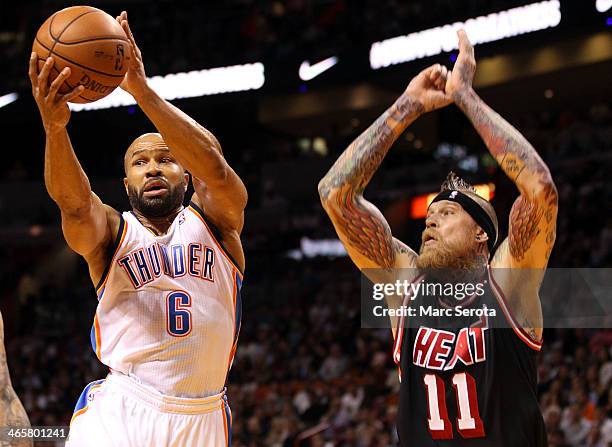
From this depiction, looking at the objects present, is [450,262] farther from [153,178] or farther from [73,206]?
[73,206]

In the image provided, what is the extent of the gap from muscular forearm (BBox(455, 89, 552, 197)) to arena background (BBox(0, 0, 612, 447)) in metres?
5.74

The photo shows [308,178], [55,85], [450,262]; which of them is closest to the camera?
[55,85]

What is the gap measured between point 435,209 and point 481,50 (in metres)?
10.6

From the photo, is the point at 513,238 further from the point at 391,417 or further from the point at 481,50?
the point at 481,50

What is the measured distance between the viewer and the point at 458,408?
12.0ft

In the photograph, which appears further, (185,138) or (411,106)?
(411,106)

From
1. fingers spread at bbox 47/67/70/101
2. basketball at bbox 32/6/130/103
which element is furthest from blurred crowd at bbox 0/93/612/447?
fingers spread at bbox 47/67/70/101

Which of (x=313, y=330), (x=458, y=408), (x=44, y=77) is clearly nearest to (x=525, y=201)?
(x=458, y=408)

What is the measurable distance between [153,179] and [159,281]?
47cm

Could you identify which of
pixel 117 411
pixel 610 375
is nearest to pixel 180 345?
pixel 117 411

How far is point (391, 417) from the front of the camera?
10.5 metres

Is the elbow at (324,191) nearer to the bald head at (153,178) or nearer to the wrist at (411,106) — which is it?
the wrist at (411,106)

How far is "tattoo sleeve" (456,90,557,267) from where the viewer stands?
373cm

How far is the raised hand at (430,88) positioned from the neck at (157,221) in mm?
1181
